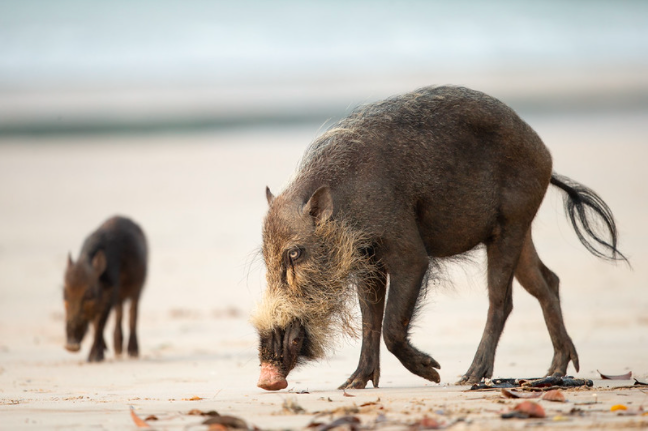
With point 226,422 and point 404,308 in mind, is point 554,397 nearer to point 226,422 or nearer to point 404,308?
point 404,308

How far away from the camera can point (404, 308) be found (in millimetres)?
6961

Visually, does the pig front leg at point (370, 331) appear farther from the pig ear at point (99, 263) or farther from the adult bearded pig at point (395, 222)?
the pig ear at point (99, 263)

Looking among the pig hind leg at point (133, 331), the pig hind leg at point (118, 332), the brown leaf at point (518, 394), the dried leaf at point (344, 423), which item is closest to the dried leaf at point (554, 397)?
the brown leaf at point (518, 394)

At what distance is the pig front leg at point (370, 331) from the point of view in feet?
23.8

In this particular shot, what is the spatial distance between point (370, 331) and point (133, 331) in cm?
461

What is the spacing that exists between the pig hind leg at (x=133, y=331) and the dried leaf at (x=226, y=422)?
20.0 ft

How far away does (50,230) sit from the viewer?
2034 centimetres

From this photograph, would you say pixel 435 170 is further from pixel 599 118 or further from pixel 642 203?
pixel 599 118

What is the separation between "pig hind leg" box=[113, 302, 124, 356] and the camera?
37.3 ft

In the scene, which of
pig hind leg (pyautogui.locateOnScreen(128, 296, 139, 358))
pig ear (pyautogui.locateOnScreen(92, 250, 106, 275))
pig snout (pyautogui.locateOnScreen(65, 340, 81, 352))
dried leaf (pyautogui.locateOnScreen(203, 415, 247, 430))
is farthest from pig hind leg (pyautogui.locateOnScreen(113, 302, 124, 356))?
dried leaf (pyautogui.locateOnScreen(203, 415, 247, 430))

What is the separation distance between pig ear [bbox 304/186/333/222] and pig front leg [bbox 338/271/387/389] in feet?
2.16

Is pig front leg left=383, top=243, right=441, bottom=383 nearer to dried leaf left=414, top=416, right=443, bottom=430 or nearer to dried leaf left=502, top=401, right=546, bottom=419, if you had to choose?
dried leaf left=502, top=401, right=546, bottom=419

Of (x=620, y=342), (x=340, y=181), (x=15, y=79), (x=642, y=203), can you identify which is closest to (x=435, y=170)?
(x=340, y=181)

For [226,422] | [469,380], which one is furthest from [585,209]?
[226,422]
